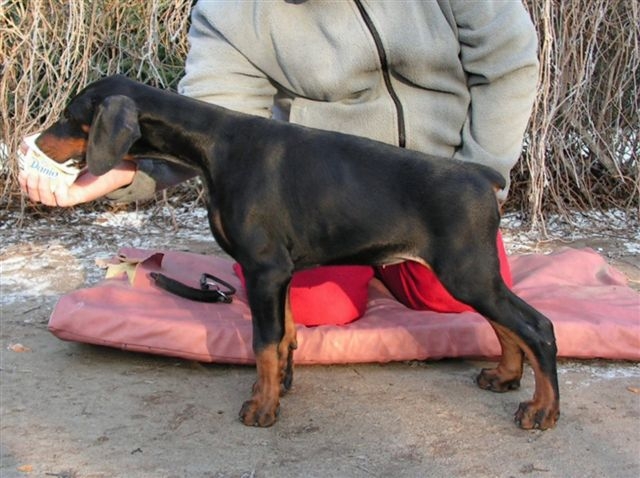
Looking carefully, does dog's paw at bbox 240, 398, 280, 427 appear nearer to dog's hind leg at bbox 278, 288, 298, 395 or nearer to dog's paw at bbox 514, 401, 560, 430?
dog's hind leg at bbox 278, 288, 298, 395

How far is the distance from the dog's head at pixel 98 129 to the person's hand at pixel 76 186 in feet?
0.46

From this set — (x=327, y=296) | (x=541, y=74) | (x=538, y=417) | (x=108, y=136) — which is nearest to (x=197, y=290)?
(x=327, y=296)

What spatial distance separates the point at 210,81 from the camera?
351 cm

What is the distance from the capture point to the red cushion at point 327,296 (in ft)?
11.7

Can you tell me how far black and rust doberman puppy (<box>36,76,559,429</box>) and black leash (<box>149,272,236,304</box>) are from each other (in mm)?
837

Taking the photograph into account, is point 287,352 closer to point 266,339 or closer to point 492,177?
point 266,339

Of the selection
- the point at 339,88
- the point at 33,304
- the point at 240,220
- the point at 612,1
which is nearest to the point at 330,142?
the point at 240,220

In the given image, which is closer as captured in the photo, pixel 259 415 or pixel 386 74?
pixel 259 415

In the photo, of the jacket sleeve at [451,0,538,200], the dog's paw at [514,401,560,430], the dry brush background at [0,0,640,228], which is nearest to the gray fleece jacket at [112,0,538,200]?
the jacket sleeve at [451,0,538,200]

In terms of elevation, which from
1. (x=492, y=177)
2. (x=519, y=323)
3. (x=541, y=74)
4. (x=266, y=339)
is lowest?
(x=266, y=339)

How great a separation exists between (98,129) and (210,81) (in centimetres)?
81

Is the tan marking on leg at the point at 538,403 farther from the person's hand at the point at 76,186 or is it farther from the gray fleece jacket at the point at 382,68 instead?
the person's hand at the point at 76,186

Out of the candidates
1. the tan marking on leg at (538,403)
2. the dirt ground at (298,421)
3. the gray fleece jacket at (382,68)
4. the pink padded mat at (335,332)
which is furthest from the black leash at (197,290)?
the tan marking on leg at (538,403)

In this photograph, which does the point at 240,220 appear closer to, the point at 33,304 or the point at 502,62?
the point at 502,62
